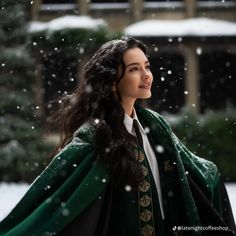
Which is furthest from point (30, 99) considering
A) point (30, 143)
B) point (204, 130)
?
point (204, 130)

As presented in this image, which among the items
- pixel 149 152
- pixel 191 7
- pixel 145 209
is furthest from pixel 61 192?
pixel 191 7

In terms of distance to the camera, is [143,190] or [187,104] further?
[187,104]

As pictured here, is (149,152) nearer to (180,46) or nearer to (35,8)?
(180,46)

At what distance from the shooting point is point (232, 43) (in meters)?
15.7

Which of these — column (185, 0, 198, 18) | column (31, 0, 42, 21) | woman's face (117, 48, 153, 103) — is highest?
column (31, 0, 42, 21)

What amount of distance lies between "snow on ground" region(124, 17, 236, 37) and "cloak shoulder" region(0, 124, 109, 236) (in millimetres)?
12333

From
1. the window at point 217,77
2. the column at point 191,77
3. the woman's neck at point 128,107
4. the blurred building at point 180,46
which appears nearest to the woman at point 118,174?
the woman's neck at point 128,107

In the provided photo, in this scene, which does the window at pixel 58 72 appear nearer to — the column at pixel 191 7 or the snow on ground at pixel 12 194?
the snow on ground at pixel 12 194

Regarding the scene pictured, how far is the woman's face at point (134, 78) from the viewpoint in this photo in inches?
124

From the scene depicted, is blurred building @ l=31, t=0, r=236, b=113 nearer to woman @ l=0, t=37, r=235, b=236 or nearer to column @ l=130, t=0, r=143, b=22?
column @ l=130, t=0, r=143, b=22

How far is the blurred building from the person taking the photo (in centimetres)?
1552

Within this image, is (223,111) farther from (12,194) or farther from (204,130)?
(12,194)

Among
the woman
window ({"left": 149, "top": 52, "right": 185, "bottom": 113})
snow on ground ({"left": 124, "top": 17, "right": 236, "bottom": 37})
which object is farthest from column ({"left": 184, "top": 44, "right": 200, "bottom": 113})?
the woman

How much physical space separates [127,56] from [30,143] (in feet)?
34.6
